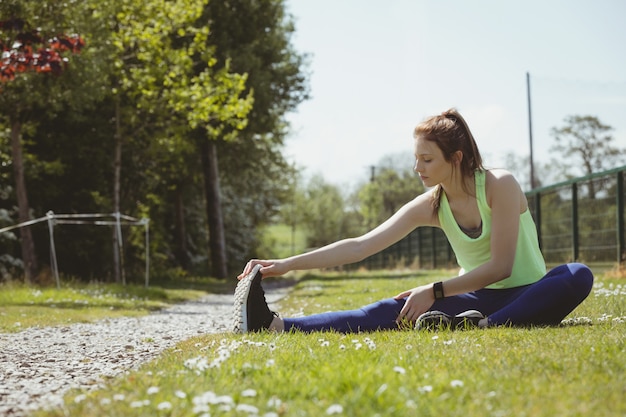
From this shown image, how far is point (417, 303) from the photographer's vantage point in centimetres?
561

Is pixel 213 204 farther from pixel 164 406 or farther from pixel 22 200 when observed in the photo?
pixel 164 406

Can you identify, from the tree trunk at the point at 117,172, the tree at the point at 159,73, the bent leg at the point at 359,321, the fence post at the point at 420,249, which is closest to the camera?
the bent leg at the point at 359,321

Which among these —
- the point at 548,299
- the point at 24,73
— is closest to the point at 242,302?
the point at 548,299

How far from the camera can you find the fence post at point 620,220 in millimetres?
14523

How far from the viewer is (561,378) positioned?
3473mm

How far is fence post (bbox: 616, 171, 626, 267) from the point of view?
14.5 metres

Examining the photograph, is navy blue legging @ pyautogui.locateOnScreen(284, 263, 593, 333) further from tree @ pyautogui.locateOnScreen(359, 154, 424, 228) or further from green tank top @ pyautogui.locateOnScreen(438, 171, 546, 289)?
tree @ pyautogui.locateOnScreen(359, 154, 424, 228)

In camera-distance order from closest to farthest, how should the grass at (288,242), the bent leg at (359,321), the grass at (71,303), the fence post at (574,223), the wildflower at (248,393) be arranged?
1. the wildflower at (248,393)
2. the bent leg at (359,321)
3. the grass at (71,303)
4. the fence post at (574,223)
5. the grass at (288,242)

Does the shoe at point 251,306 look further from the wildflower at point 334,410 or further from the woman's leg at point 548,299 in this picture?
the wildflower at point 334,410

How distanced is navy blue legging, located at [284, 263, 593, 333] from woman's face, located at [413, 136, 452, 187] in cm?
103

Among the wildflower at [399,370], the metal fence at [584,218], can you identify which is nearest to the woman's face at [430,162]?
the wildflower at [399,370]

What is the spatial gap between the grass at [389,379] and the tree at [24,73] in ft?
29.5

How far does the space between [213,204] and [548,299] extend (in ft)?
80.3

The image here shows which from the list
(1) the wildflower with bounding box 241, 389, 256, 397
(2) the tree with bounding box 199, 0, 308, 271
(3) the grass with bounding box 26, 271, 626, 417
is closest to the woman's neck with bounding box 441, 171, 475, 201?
(3) the grass with bounding box 26, 271, 626, 417
